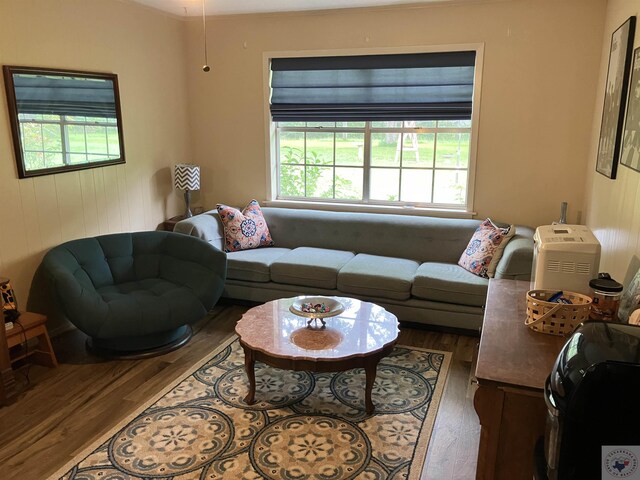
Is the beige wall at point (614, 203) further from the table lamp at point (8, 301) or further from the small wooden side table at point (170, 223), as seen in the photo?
the small wooden side table at point (170, 223)

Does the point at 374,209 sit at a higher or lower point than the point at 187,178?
lower

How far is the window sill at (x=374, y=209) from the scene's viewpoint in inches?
177

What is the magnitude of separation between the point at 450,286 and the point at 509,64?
73.1 inches

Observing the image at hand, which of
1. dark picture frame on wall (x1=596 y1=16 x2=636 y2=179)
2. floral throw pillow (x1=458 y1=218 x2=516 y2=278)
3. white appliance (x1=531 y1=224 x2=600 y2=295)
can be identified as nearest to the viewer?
white appliance (x1=531 y1=224 x2=600 y2=295)

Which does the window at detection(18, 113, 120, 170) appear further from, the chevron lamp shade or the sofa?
the sofa

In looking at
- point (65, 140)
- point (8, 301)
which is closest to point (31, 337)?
point (8, 301)

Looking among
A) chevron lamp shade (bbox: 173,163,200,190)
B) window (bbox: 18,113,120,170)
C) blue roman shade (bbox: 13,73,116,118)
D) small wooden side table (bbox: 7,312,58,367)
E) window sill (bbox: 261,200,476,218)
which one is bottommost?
small wooden side table (bbox: 7,312,58,367)

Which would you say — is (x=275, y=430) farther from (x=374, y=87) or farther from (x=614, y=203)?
(x=374, y=87)

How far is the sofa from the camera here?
374cm

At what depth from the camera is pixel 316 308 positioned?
309 centimetres

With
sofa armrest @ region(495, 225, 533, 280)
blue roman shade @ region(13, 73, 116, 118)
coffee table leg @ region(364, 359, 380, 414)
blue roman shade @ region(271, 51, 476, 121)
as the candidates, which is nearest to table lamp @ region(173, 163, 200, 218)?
blue roman shade @ region(13, 73, 116, 118)

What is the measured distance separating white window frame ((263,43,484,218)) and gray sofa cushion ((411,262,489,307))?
0.82 meters

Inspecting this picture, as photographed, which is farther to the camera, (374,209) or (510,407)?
(374,209)

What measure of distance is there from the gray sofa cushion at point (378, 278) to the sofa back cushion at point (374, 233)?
0.84 ft
